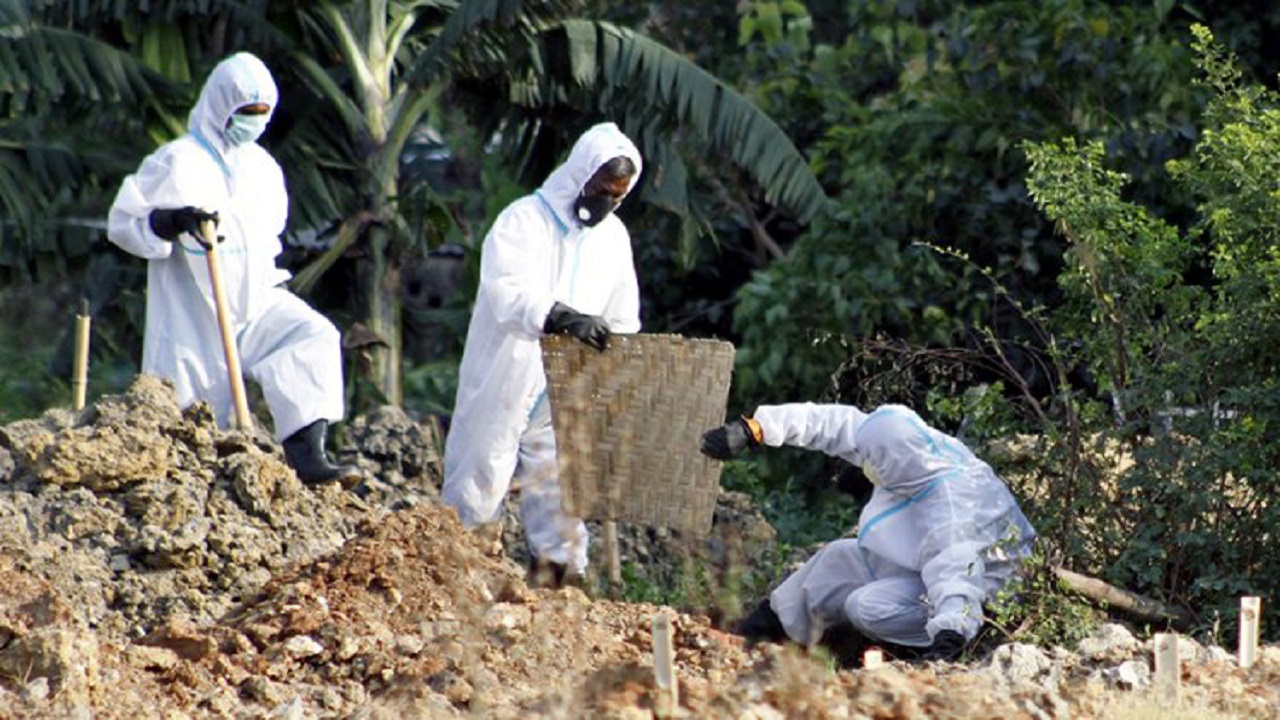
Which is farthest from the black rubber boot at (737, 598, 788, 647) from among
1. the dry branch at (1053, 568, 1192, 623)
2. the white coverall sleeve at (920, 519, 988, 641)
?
the dry branch at (1053, 568, 1192, 623)

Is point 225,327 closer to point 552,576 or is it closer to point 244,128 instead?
point 244,128

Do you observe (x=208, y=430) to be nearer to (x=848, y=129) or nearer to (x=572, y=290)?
(x=572, y=290)

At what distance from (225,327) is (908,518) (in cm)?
275

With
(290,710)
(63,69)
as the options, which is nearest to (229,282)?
(63,69)

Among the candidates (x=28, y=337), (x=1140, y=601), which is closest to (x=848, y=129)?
(x=1140, y=601)

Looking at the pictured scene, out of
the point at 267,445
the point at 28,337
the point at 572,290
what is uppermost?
the point at 572,290

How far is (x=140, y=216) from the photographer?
10.5 metres

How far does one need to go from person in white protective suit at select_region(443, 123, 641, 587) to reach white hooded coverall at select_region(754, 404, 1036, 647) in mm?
1290

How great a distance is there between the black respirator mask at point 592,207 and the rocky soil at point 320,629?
1403mm

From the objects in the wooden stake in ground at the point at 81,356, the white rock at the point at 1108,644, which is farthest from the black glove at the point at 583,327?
the white rock at the point at 1108,644

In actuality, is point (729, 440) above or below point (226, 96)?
below

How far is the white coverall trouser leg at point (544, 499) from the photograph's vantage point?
1014cm

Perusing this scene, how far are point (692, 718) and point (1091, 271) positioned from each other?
3.59 metres

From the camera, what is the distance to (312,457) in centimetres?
1049
